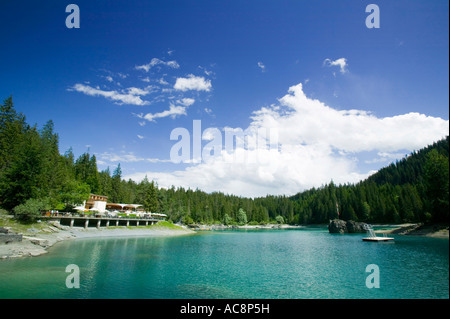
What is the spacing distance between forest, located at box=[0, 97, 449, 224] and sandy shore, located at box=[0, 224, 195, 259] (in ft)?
21.6

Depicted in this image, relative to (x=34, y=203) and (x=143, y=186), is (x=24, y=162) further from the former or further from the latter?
(x=143, y=186)

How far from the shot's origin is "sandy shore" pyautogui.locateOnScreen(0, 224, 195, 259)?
1130 inches

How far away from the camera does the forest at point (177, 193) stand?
4406 cm

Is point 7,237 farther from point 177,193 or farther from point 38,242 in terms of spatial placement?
point 177,193

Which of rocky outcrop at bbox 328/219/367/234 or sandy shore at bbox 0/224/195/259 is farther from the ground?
sandy shore at bbox 0/224/195/259

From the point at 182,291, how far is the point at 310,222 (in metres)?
153

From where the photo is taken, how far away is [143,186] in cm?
10562

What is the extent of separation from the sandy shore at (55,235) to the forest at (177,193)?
6575 millimetres

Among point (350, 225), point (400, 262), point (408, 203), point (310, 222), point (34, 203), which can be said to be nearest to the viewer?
point (400, 262)

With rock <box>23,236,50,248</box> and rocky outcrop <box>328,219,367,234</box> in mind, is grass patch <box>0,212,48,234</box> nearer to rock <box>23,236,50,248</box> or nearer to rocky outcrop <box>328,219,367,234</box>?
rock <box>23,236,50,248</box>

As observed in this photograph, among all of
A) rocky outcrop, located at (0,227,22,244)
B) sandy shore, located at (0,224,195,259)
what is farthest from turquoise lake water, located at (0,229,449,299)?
rocky outcrop, located at (0,227,22,244)

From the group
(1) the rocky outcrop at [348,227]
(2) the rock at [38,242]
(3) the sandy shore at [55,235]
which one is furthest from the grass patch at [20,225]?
(1) the rocky outcrop at [348,227]
